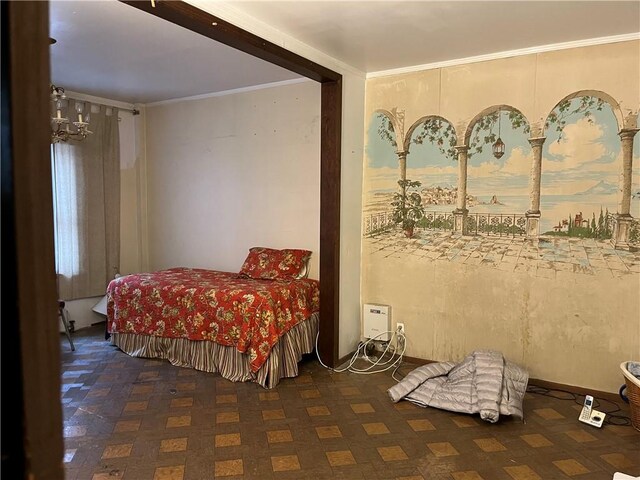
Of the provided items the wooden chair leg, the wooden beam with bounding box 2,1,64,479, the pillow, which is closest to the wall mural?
the pillow

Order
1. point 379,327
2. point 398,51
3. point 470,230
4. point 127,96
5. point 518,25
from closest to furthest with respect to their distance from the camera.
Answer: point 518,25 < point 398,51 < point 470,230 < point 379,327 < point 127,96

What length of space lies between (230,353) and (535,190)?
2.70 metres

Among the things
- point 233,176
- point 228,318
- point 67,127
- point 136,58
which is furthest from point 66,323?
point 136,58

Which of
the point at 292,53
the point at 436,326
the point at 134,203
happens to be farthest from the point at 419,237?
the point at 134,203

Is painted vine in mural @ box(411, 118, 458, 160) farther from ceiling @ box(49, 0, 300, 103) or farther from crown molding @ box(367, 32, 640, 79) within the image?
ceiling @ box(49, 0, 300, 103)

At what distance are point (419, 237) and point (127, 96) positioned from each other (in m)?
3.65

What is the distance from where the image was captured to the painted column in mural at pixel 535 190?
3.39 meters

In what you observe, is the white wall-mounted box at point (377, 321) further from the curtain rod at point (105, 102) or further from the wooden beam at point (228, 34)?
the curtain rod at point (105, 102)

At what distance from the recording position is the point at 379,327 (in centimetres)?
408

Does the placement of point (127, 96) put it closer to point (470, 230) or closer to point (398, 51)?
point (398, 51)

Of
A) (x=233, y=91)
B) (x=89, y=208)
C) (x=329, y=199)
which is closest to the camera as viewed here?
(x=329, y=199)

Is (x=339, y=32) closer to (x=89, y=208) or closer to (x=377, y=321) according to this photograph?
(x=377, y=321)

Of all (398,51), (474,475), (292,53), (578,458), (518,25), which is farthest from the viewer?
(398,51)

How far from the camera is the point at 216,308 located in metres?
3.63
